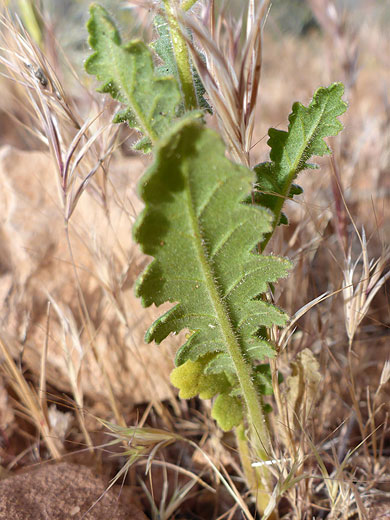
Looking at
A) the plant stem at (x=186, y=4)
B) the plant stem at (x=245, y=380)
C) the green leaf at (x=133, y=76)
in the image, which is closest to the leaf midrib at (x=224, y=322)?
the plant stem at (x=245, y=380)

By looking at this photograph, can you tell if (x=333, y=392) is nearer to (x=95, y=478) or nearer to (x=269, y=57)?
(x=95, y=478)

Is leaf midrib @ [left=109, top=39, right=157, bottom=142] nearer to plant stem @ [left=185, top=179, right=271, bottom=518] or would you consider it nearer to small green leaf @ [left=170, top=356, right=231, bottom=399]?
plant stem @ [left=185, top=179, right=271, bottom=518]

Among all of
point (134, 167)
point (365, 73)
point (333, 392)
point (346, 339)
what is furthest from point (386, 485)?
point (365, 73)

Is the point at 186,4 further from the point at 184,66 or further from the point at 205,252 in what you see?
the point at 205,252

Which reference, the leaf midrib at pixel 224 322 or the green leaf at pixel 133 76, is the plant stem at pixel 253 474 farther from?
the green leaf at pixel 133 76

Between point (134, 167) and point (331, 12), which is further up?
point (331, 12)

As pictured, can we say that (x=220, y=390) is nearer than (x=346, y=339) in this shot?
Yes
